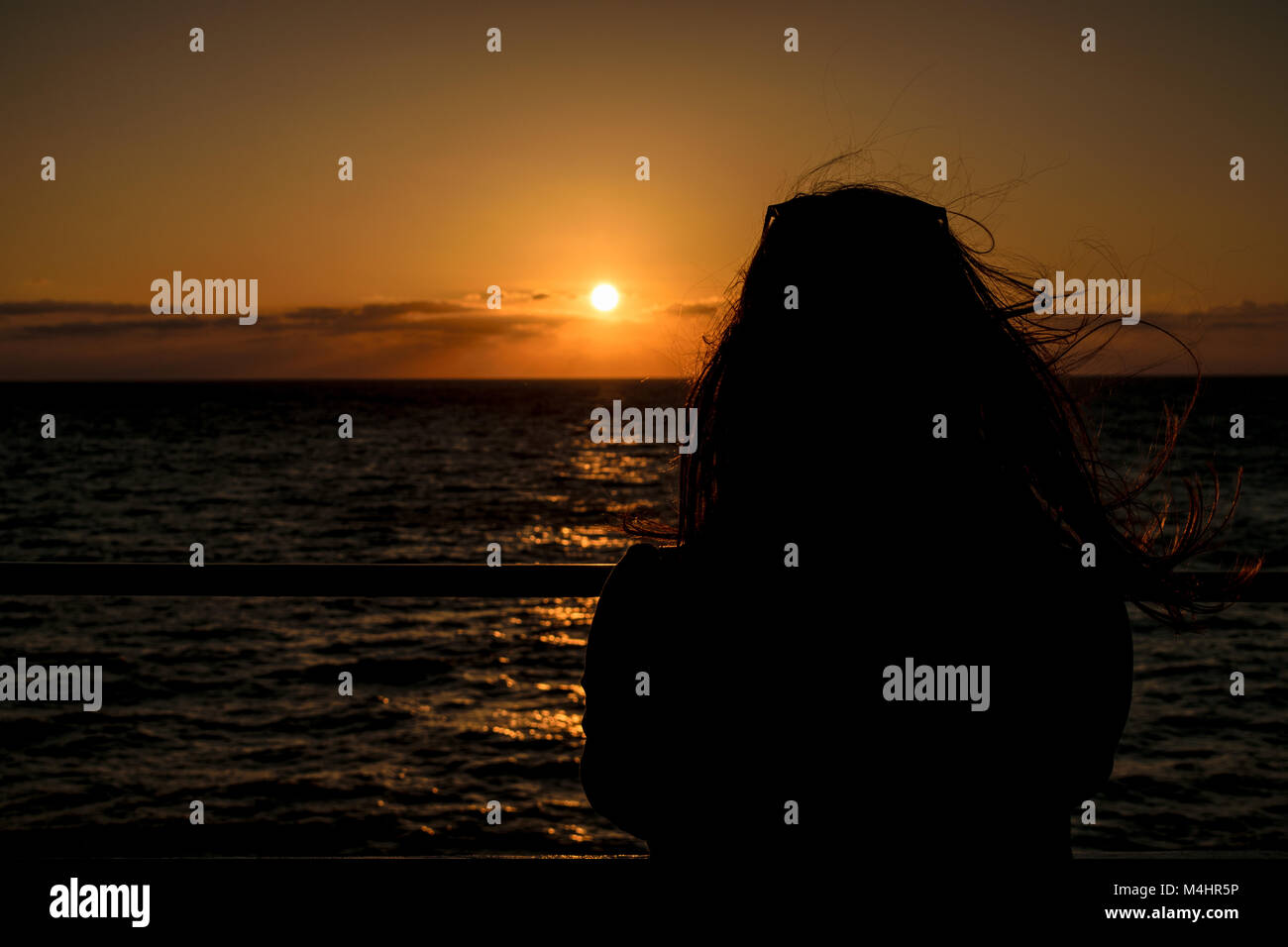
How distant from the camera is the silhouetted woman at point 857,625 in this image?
3.34 feet

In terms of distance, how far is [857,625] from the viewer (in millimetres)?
1020

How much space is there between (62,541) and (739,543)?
95.3 ft

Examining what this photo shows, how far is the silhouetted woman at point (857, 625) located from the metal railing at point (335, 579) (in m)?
1.08

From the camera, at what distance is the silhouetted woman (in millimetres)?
1020

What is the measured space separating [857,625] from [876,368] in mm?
311
